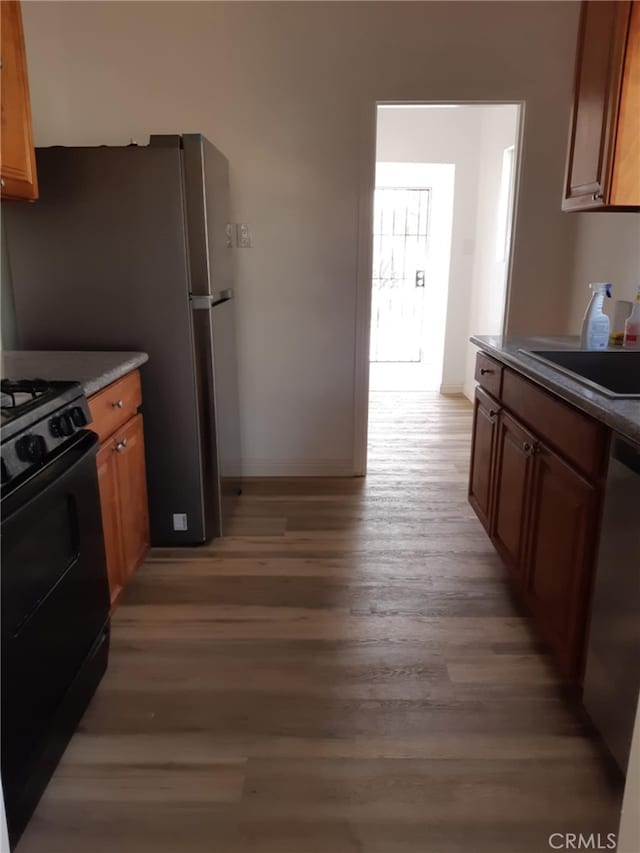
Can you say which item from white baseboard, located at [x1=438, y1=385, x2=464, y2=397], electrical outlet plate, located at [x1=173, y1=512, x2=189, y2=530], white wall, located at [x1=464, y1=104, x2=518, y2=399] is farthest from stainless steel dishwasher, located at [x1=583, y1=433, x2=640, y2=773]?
white baseboard, located at [x1=438, y1=385, x2=464, y2=397]

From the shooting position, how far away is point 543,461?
6.45 ft

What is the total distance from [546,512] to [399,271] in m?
5.44

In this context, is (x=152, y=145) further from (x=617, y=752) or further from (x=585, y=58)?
(x=617, y=752)

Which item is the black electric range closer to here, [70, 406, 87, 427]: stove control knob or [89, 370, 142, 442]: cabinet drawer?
[70, 406, 87, 427]: stove control knob

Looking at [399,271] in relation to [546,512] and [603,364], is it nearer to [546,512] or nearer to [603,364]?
[603,364]

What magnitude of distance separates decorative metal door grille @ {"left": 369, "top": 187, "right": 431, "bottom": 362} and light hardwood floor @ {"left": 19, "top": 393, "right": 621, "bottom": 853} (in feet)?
14.7

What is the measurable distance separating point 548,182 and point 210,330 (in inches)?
78.3

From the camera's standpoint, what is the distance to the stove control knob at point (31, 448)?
1.41 metres

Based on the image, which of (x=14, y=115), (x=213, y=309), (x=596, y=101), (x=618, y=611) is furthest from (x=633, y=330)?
(x=14, y=115)

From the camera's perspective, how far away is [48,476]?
1526mm

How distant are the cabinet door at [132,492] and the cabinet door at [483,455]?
4.65 ft

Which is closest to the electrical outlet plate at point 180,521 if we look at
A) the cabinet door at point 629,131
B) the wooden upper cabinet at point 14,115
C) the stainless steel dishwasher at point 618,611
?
the wooden upper cabinet at point 14,115

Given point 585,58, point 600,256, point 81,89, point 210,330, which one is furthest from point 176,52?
point 600,256

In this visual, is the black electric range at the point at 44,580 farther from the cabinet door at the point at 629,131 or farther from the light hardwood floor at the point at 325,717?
the cabinet door at the point at 629,131
